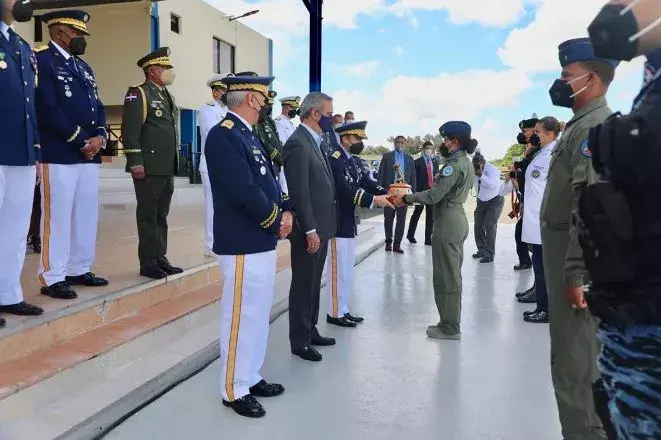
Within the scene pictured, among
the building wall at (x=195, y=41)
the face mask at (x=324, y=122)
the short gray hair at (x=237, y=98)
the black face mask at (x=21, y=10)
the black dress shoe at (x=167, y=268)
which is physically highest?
the building wall at (x=195, y=41)

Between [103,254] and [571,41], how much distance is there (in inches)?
168

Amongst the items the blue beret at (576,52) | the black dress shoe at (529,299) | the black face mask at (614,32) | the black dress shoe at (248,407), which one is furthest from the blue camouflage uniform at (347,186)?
the black face mask at (614,32)

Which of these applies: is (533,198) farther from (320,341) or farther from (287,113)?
(287,113)

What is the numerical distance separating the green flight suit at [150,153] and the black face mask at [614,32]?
3334mm

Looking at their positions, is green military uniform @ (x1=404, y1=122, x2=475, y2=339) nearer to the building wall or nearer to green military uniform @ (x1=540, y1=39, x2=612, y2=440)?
green military uniform @ (x1=540, y1=39, x2=612, y2=440)

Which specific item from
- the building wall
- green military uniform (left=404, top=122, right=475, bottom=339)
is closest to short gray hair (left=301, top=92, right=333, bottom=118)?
green military uniform (left=404, top=122, right=475, bottom=339)

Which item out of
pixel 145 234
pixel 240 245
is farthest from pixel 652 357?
pixel 145 234

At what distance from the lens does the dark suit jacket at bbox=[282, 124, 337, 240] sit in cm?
345

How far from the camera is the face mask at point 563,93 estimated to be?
7.82ft

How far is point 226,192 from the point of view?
2.73 metres

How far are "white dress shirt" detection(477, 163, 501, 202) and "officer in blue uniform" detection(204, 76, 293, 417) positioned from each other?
17.3 feet

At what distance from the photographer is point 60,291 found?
337 cm

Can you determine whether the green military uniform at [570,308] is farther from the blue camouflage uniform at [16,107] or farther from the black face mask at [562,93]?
the blue camouflage uniform at [16,107]

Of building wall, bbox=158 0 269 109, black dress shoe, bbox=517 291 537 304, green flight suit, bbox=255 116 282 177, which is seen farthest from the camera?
building wall, bbox=158 0 269 109
